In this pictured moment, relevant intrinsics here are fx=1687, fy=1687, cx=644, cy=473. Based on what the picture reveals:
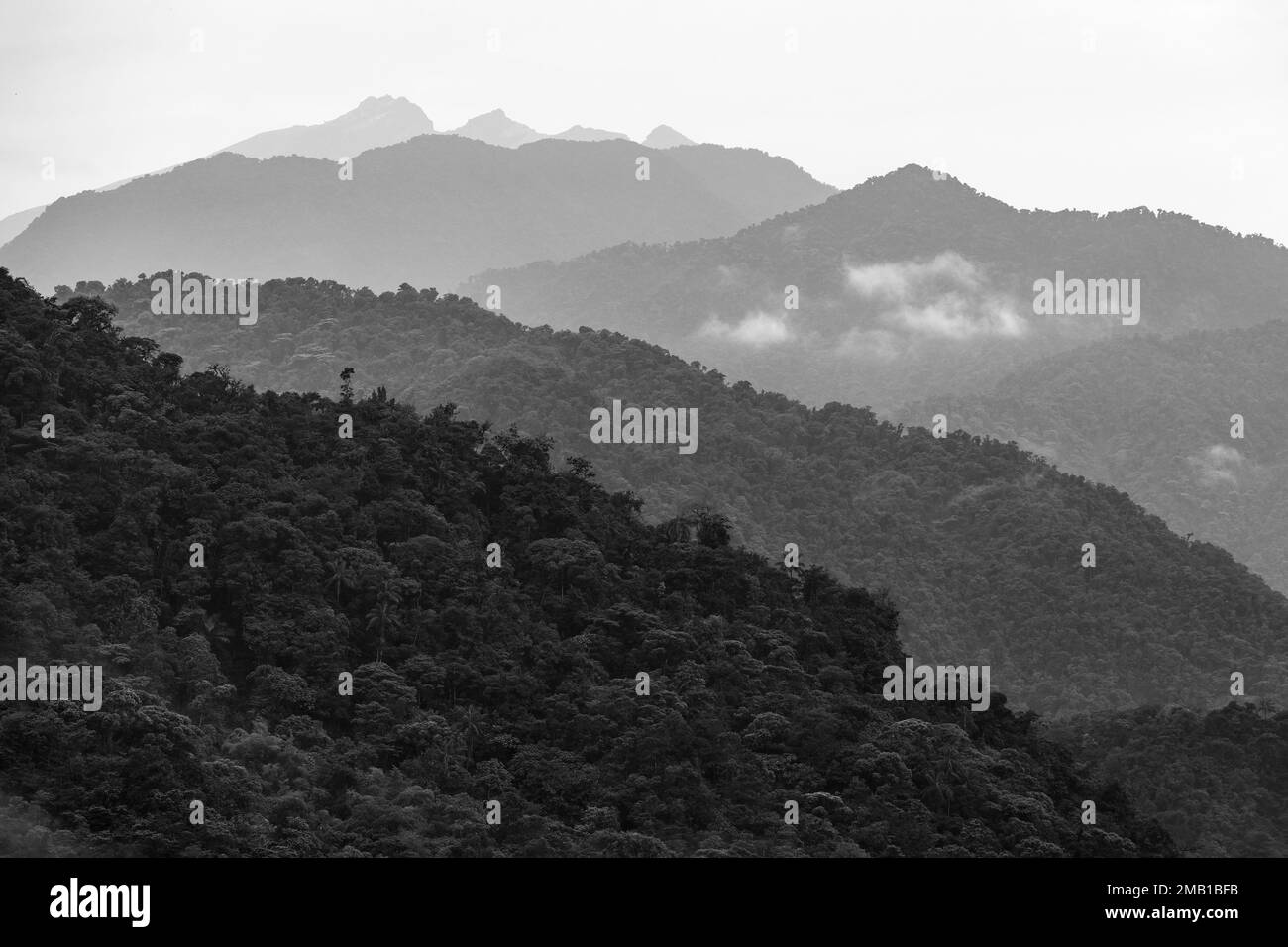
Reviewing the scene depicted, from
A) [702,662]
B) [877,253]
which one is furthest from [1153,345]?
[702,662]

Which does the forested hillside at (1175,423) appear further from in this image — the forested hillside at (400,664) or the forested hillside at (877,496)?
the forested hillside at (400,664)

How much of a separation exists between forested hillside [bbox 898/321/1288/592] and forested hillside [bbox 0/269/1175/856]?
318 feet

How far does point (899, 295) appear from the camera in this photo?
189625 millimetres

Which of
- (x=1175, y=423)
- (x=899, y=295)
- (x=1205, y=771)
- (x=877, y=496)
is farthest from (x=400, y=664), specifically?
(x=899, y=295)

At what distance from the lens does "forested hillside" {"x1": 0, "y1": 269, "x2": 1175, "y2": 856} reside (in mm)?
36188

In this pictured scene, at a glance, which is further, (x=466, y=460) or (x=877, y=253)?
(x=877, y=253)

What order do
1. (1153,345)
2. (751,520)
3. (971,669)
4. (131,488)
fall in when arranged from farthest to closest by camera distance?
1. (1153,345)
2. (751,520)
3. (971,669)
4. (131,488)

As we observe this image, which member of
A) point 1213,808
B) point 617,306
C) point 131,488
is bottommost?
point 1213,808

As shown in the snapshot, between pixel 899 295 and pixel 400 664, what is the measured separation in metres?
152

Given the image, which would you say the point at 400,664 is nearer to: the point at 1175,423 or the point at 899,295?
the point at 1175,423

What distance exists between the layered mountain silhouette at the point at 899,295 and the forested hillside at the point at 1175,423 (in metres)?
16.7

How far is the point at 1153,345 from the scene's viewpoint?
168m
